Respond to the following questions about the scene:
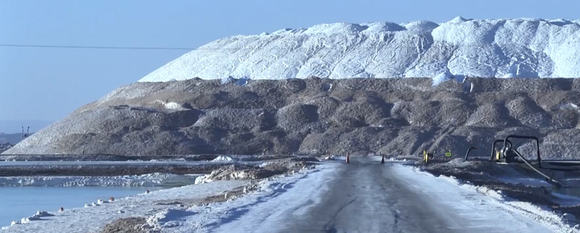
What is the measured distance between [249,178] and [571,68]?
105m

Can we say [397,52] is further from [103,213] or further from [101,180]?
[103,213]

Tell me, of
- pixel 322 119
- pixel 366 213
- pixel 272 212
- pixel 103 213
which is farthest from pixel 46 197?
pixel 322 119

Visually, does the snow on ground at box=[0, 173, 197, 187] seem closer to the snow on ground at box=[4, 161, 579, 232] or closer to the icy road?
the snow on ground at box=[4, 161, 579, 232]

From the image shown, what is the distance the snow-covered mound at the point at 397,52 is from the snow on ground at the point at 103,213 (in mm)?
108347

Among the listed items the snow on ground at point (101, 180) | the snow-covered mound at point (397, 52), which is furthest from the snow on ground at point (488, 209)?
the snow-covered mound at point (397, 52)

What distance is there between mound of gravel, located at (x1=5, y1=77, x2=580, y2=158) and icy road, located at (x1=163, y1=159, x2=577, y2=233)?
6839 cm

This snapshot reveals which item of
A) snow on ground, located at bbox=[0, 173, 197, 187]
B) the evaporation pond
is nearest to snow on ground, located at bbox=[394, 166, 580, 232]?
the evaporation pond

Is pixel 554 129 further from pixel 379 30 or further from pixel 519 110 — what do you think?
pixel 379 30

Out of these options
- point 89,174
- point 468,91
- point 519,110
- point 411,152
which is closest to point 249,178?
point 89,174

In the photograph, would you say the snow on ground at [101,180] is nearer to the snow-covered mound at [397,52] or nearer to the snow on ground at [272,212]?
the snow on ground at [272,212]

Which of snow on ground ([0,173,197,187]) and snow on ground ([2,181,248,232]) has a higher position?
snow on ground ([0,173,197,187])

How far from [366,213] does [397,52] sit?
136m

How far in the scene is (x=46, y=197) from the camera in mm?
49969

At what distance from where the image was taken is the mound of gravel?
110250mm
